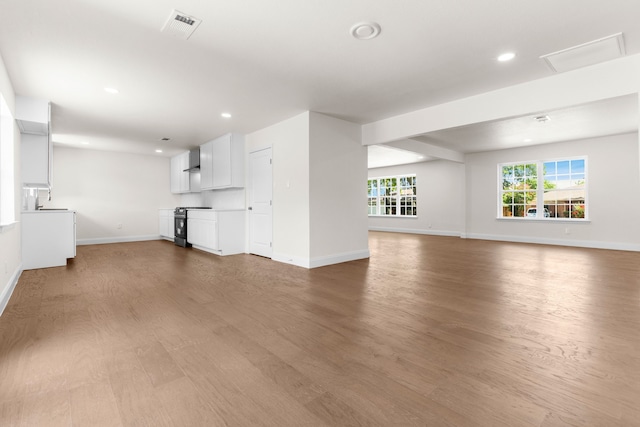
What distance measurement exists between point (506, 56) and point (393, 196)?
25.4 feet

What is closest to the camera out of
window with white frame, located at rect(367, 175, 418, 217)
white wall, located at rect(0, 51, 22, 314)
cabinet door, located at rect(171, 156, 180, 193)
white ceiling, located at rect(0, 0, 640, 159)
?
white ceiling, located at rect(0, 0, 640, 159)

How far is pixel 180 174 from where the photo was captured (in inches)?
318

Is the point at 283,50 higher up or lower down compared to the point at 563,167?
higher up

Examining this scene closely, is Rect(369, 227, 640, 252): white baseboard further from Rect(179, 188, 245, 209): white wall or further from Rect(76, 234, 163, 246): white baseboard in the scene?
Rect(76, 234, 163, 246): white baseboard

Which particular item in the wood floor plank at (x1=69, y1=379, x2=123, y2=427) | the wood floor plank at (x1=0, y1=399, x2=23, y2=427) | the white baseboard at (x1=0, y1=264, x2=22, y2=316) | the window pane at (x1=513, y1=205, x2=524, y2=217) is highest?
the window pane at (x1=513, y1=205, x2=524, y2=217)

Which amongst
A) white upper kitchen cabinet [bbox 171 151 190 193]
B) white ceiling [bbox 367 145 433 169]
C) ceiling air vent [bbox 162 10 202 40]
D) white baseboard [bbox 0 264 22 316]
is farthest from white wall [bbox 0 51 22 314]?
white ceiling [bbox 367 145 433 169]

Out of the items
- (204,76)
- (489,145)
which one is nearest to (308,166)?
(204,76)

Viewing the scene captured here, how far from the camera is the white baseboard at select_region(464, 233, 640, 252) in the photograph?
20.4ft

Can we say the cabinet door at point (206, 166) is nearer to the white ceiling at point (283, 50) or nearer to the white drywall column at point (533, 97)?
the white ceiling at point (283, 50)

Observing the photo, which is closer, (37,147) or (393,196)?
(37,147)

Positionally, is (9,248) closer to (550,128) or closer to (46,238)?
(46,238)

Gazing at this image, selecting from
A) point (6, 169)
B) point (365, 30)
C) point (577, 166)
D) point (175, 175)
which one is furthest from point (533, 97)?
point (175, 175)

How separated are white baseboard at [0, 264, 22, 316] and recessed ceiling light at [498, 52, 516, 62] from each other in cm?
525

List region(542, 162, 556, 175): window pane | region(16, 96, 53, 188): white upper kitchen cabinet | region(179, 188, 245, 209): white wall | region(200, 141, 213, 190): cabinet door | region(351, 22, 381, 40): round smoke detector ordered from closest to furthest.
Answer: region(351, 22, 381, 40): round smoke detector, region(16, 96, 53, 188): white upper kitchen cabinet, region(179, 188, 245, 209): white wall, region(200, 141, 213, 190): cabinet door, region(542, 162, 556, 175): window pane
